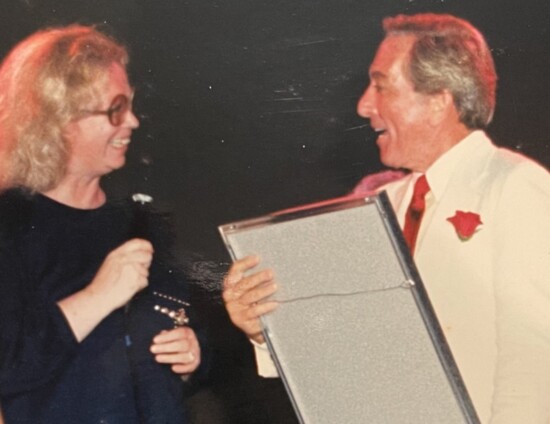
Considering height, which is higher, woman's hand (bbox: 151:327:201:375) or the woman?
the woman

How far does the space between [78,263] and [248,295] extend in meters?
0.46

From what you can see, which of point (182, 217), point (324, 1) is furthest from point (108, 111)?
point (324, 1)

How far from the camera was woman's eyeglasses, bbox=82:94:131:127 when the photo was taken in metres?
2.38

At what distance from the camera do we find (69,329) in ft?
7.41

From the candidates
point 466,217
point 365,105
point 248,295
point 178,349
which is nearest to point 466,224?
point 466,217

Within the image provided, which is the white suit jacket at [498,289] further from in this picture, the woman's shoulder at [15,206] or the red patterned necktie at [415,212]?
the woman's shoulder at [15,206]

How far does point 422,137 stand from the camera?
2.29 meters

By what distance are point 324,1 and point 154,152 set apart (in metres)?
0.60

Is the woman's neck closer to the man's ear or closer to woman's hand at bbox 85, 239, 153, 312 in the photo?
woman's hand at bbox 85, 239, 153, 312

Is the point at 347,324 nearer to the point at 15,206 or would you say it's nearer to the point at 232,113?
the point at 232,113

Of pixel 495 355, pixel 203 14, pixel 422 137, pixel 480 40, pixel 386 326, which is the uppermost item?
pixel 203 14

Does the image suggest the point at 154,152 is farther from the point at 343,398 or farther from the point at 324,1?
the point at 343,398

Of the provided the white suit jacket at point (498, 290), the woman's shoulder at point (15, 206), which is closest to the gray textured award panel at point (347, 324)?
the white suit jacket at point (498, 290)

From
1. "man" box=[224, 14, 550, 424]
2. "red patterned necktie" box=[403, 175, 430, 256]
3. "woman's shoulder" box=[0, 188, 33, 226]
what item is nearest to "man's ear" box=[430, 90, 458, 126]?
"man" box=[224, 14, 550, 424]
